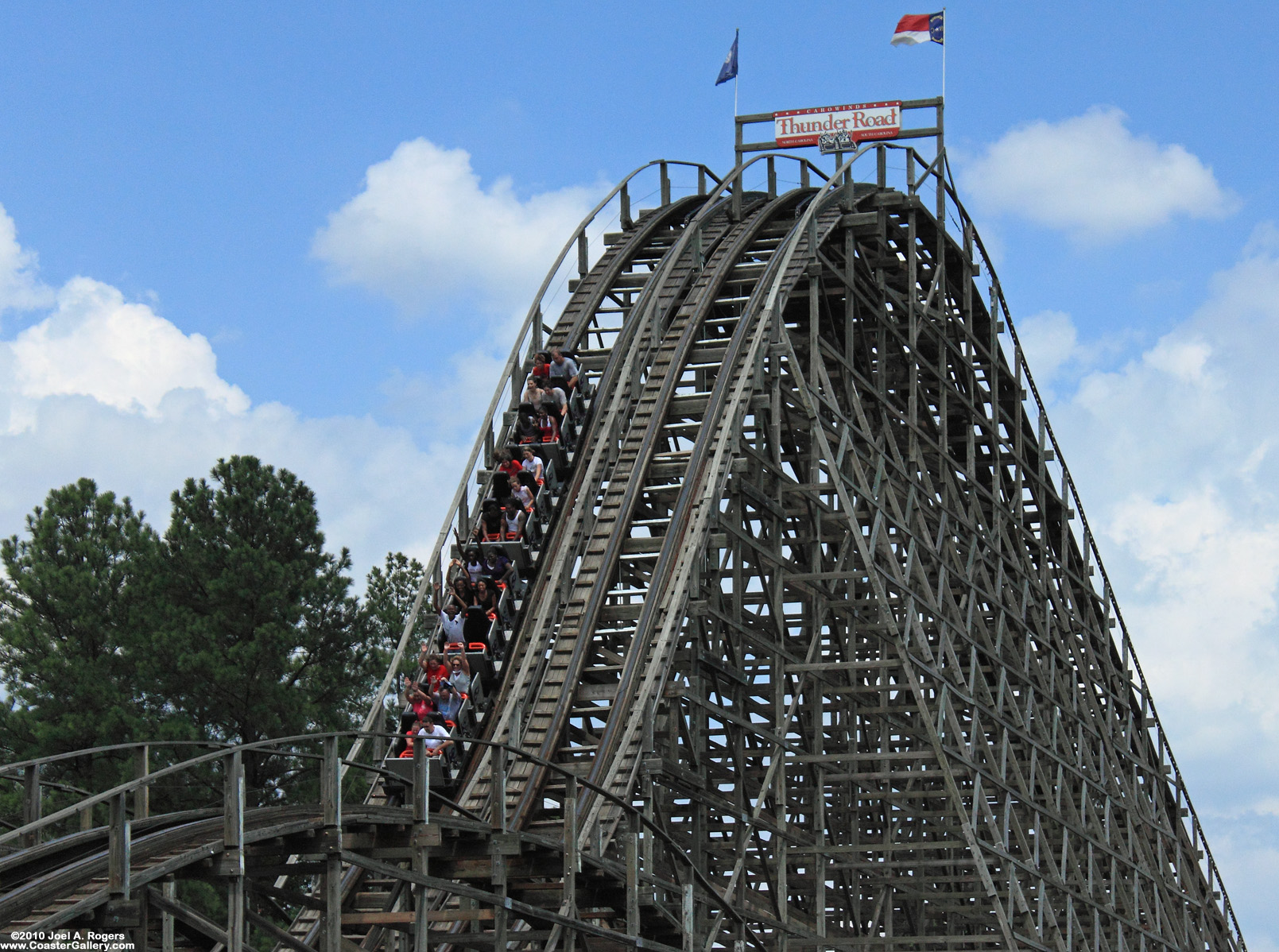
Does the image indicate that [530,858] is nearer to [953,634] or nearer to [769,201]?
[953,634]

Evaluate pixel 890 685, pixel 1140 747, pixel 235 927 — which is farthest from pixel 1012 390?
pixel 235 927

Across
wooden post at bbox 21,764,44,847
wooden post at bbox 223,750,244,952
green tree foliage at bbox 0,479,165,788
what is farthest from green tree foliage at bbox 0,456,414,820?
wooden post at bbox 223,750,244,952

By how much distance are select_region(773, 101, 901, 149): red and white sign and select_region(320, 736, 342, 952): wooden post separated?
18.2 metres

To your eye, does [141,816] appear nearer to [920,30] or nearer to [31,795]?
[31,795]

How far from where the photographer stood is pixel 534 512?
21.8 meters

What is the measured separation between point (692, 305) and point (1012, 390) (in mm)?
8497

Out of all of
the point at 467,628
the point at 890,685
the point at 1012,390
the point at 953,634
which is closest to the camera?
the point at 467,628

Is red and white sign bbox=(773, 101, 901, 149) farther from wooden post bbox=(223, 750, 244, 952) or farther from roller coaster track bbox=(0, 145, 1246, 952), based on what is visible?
wooden post bbox=(223, 750, 244, 952)

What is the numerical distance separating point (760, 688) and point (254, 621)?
588 inches

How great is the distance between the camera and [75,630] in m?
35.2

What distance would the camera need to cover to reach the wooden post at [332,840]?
14344 millimetres

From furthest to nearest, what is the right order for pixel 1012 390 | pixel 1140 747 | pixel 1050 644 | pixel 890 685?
1. pixel 1140 747
2. pixel 1012 390
3. pixel 1050 644
4. pixel 890 685

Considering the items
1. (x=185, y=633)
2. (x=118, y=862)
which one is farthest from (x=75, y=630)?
(x=118, y=862)

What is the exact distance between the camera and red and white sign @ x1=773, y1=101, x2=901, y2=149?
3045 cm
